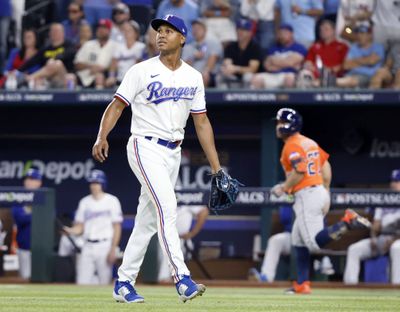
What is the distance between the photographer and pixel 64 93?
13.6 metres

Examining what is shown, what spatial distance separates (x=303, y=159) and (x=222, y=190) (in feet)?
9.75

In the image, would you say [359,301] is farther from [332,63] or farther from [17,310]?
[332,63]

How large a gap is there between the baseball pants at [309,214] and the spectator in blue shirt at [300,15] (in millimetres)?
3825

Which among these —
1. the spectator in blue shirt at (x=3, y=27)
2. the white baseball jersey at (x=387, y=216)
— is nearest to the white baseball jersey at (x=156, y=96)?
the white baseball jersey at (x=387, y=216)

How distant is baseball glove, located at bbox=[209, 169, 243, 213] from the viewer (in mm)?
7426

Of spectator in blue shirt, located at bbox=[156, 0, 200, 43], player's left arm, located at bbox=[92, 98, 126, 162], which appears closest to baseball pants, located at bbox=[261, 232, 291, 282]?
spectator in blue shirt, located at bbox=[156, 0, 200, 43]

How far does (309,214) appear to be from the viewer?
1047cm

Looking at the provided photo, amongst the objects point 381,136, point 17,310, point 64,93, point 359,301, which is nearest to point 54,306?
point 17,310

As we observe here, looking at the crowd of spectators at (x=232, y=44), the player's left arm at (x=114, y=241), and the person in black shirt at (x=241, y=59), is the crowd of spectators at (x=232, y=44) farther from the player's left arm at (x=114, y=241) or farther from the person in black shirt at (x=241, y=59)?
the player's left arm at (x=114, y=241)

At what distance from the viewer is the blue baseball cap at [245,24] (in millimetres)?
13836

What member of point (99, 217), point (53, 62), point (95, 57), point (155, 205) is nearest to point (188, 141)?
point (95, 57)

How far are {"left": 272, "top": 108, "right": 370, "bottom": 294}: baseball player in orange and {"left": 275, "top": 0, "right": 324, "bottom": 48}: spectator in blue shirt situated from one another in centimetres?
367

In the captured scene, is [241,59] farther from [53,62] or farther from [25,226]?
[25,226]

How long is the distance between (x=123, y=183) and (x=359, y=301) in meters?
6.96
